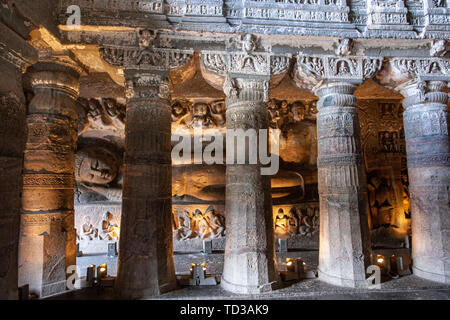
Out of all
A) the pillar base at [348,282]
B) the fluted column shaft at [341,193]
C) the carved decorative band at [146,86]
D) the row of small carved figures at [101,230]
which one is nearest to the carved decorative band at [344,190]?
the fluted column shaft at [341,193]

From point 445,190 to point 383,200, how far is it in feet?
10.8

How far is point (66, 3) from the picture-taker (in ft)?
12.8

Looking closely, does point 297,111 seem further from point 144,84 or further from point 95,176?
point 95,176

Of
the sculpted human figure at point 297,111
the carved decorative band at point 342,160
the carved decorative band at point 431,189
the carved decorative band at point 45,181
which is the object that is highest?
the sculpted human figure at point 297,111

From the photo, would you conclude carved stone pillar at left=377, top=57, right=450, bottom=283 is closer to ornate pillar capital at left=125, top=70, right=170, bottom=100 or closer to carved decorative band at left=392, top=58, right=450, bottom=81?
carved decorative band at left=392, top=58, right=450, bottom=81

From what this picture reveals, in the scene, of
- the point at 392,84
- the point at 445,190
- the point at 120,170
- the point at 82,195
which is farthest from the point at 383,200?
the point at 82,195

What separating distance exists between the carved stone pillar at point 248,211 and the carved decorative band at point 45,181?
2.73 m

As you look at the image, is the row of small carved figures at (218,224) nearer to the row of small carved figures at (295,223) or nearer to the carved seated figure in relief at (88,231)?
the row of small carved figures at (295,223)

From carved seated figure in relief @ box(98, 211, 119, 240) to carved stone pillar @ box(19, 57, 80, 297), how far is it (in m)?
2.35

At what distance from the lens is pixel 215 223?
6469 mm

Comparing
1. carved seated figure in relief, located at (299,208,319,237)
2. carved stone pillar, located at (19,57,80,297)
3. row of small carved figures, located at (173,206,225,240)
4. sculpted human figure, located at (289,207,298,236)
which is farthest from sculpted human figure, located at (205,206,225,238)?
carved stone pillar, located at (19,57,80,297)

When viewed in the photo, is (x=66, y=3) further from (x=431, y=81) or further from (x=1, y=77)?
(x=431, y=81)

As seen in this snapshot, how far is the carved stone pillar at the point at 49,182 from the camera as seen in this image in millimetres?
3754

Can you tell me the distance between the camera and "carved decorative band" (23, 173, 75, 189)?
12.9ft
